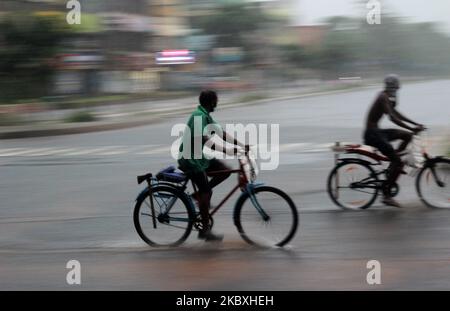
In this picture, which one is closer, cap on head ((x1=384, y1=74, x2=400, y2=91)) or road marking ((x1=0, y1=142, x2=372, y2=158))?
cap on head ((x1=384, y1=74, x2=400, y2=91))

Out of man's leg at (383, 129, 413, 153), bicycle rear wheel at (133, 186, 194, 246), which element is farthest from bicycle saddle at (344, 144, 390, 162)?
bicycle rear wheel at (133, 186, 194, 246)

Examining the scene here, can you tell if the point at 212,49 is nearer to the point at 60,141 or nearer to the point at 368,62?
the point at 368,62

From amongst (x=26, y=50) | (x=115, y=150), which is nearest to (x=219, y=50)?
(x=26, y=50)

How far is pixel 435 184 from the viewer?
8.36m

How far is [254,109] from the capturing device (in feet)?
105

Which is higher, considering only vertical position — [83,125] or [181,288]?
[83,125]

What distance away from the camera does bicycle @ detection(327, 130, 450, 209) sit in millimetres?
8320

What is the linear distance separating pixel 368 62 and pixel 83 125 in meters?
36.2

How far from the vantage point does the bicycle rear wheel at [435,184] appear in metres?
8.30

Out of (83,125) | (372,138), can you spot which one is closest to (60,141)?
(83,125)

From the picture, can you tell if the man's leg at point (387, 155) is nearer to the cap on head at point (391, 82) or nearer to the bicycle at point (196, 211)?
the cap on head at point (391, 82)

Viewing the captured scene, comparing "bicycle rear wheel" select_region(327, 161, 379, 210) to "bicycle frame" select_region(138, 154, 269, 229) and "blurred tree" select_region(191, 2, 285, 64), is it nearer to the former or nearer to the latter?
"bicycle frame" select_region(138, 154, 269, 229)

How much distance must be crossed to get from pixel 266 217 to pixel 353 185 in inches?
88.4

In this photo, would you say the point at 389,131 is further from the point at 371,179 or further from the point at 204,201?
the point at 204,201
